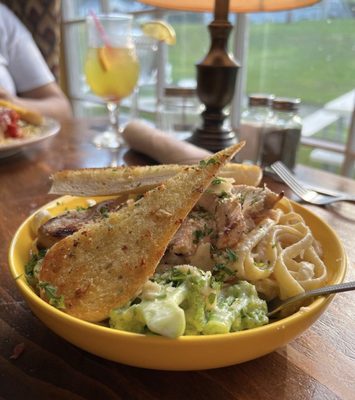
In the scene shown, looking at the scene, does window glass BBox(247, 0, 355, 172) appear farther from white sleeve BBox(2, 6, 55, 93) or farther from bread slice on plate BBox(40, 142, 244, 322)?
bread slice on plate BBox(40, 142, 244, 322)

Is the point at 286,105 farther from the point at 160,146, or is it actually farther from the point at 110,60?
the point at 110,60

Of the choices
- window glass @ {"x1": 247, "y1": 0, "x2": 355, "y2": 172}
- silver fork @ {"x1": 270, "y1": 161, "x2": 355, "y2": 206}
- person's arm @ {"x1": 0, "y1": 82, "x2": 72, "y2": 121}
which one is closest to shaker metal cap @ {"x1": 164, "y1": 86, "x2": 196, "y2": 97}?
silver fork @ {"x1": 270, "y1": 161, "x2": 355, "y2": 206}

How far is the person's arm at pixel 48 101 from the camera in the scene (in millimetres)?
2336

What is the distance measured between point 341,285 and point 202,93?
43.6 inches

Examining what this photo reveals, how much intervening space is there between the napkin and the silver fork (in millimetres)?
212

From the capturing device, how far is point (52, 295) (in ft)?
1.61

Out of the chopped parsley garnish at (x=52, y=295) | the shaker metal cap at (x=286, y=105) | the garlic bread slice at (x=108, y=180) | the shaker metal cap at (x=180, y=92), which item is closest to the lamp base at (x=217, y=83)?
the shaker metal cap at (x=180, y=92)

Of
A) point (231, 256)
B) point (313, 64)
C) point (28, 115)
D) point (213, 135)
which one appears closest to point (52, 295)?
point (231, 256)

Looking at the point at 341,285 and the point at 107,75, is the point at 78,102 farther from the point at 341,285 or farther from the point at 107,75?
the point at 341,285

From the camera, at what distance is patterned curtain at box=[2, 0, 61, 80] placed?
2.96 m

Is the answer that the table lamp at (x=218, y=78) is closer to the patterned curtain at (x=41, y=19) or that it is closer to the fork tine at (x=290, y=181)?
the fork tine at (x=290, y=181)

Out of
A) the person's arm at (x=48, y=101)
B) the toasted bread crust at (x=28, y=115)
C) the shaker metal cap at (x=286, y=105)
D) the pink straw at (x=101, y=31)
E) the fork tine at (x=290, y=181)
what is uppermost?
the pink straw at (x=101, y=31)

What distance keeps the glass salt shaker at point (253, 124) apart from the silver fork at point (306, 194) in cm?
30

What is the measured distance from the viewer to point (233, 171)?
83 centimetres
